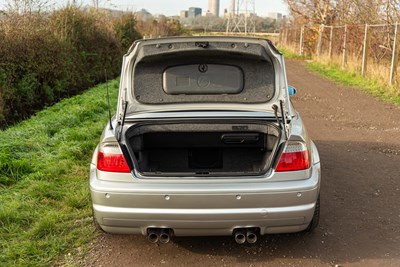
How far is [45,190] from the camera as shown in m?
5.05

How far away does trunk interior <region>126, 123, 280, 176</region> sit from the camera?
401cm

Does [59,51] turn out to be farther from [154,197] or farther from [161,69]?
[154,197]

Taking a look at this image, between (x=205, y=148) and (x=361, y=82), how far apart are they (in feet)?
42.8

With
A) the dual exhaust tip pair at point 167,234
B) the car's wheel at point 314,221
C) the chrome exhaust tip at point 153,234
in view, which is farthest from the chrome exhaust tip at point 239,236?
the car's wheel at point 314,221

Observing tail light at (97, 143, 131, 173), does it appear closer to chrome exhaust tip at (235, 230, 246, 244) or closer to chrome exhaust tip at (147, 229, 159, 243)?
chrome exhaust tip at (147, 229, 159, 243)

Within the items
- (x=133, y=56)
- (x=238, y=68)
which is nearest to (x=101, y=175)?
(x=133, y=56)

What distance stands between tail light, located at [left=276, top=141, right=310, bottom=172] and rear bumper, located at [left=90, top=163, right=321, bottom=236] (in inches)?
4.6

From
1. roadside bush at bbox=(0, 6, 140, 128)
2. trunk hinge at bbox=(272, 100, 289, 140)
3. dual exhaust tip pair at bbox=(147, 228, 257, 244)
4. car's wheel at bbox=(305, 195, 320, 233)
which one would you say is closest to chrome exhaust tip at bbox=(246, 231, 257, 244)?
dual exhaust tip pair at bbox=(147, 228, 257, 244)

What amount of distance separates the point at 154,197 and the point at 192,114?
0.93 m

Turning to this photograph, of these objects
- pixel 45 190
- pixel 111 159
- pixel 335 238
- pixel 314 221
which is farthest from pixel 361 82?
pixel 111 159

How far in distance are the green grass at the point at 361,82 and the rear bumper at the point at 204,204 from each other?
32.0ft

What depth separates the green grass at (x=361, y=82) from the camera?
42.2ft

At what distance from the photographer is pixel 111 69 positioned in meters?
18.1

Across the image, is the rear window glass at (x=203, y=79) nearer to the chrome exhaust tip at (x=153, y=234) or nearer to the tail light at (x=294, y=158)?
the tail light at (x=294, y=158)
